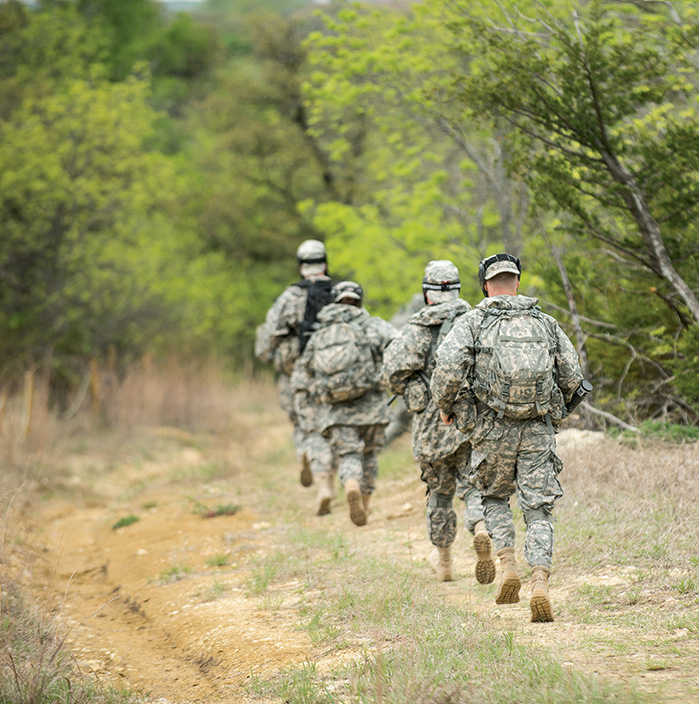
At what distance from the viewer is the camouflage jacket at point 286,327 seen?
8.81 meters

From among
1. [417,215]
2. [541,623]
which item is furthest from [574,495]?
[417,215]

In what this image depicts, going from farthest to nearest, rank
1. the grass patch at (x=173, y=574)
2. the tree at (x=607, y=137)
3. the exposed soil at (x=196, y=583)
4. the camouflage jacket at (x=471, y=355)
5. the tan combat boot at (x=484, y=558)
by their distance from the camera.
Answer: the tree at (x=607, y=137) < the grass patch at (x=173, y=574) < the tan combat boot at (x=484, y=558) < the camouflage jacket at (x=471, y=355) < the exposed soil at (x=196, y=583)

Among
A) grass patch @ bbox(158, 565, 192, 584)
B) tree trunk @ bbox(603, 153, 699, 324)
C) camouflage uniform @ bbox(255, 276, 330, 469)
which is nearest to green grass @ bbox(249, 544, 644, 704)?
grass patch @ bbox(158, 565, 192, 584)

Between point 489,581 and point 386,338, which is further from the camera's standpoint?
point 386,338

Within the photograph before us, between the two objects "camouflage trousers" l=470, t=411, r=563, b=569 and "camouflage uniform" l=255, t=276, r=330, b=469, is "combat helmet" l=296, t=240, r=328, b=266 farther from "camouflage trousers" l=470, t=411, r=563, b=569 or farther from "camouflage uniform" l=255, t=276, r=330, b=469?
"camouflage trousers" l=470, t=411, r=563, b=569

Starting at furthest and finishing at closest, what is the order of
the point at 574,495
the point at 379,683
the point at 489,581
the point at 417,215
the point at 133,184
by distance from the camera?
the point at 133,184 → the point at 417,215 → the point at 574,495 → the point at 489,581 → the point at 379,683

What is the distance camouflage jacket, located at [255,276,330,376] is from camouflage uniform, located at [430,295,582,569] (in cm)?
418

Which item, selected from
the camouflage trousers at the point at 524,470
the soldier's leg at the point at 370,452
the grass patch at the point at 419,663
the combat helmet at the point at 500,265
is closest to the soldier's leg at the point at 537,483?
the camouflage trousers at the point at 524,470

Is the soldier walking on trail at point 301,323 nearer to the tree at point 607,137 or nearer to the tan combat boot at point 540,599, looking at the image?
the tree at point 607,137

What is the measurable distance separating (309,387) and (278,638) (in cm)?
422

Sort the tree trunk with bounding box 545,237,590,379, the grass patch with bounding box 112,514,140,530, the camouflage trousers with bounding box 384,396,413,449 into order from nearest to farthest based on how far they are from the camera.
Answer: the tree trunk with bounding box 545,237,590,379 < the grass patch with bounding box 112,514,140,530 < the camouflage trousers with bounding box 384,396,413,449

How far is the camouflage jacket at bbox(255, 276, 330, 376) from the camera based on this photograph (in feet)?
28.9

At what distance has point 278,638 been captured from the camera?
15.0ft

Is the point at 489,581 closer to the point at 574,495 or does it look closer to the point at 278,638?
the point at 278,638
